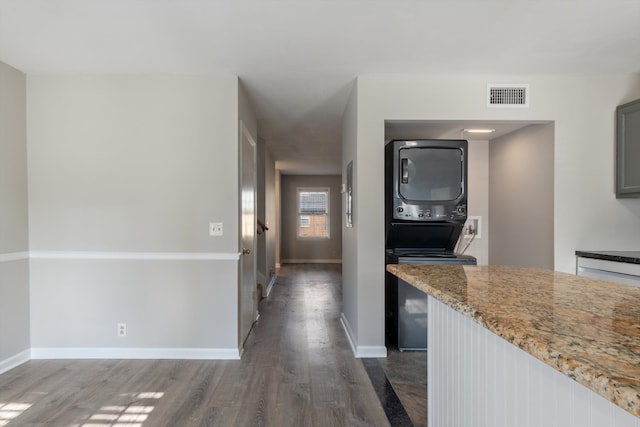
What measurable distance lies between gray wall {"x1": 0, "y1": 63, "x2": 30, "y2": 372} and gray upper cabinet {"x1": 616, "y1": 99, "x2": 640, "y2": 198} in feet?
15.9

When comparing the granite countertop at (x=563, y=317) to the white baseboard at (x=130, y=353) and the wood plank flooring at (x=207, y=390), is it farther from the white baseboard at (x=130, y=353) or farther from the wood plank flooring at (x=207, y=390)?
the white baseboard at (x=130, y=353)

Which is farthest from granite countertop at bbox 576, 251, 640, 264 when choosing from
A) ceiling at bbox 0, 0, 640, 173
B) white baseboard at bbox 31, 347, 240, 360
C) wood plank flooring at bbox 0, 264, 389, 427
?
white baseboard at bbox 31, 347, 240, 360

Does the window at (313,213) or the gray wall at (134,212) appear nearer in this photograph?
the gray wall at (134,212)

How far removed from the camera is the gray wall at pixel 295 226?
9.23 m

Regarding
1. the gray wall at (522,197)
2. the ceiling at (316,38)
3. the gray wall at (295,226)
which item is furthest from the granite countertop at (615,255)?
the gray wall at (295,226)

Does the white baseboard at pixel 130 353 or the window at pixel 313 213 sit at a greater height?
the window at pixel 313 213

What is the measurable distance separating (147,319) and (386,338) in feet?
6.90

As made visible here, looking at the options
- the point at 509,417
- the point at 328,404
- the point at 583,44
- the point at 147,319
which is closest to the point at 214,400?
the point at 328,404

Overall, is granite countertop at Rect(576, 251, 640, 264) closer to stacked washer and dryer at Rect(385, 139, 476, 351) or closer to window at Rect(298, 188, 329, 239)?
stacked washer and dryer at Rect(385, 139, 476, 351)

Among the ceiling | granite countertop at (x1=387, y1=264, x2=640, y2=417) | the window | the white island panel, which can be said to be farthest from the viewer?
the window

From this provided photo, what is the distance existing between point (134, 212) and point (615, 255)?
12.3 ft

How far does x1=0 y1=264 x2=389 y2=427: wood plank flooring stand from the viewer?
6.67 feet

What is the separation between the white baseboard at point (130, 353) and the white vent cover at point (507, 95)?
3006 millimetres

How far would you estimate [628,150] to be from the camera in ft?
9.07
